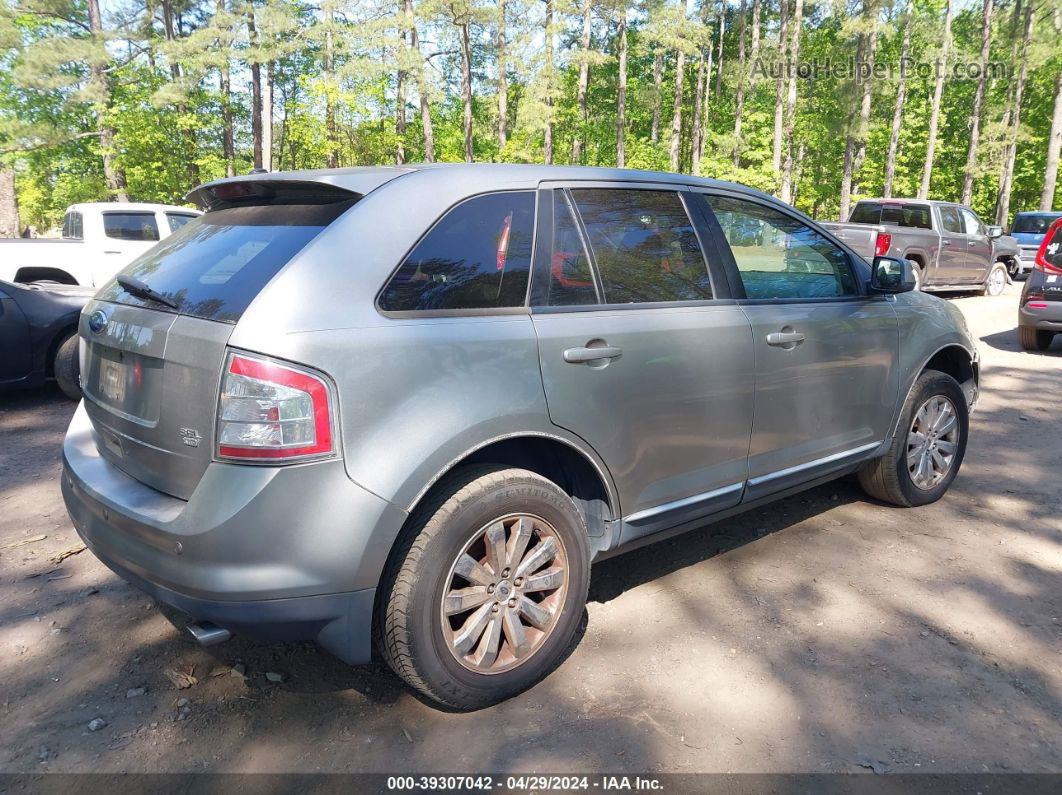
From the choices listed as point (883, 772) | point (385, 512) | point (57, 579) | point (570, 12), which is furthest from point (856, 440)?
point (570, 12)

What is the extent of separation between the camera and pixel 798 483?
360cm

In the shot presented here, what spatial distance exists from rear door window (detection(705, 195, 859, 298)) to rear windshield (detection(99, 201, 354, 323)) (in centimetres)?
184

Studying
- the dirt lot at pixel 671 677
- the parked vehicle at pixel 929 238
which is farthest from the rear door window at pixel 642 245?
the parked vehicle at pixel 929 238

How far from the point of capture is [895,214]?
1423 centimetres

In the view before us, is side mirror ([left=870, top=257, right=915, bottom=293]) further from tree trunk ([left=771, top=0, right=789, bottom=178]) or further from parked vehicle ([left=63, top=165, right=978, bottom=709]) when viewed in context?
tree trunk ([left=771, top=0, right=789, bottom=178])

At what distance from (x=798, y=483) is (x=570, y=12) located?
1228 inches

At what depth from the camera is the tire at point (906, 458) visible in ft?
13.6

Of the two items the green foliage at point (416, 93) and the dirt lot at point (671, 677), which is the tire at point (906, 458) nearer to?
the dirt lot at point (671, 677)

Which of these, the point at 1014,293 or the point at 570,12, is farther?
the point at 570,12

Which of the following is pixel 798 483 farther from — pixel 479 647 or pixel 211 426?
pixel 211 426

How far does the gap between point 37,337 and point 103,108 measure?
22249 millimetres

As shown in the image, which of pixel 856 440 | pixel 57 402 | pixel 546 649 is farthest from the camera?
pixel 57 402

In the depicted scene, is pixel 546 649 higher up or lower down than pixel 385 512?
lower down

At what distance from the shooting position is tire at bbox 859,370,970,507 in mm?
4133
